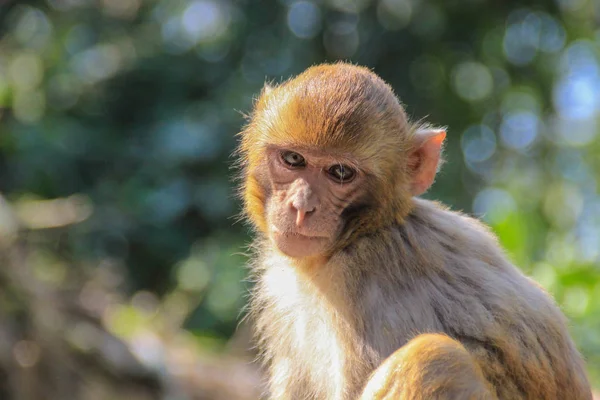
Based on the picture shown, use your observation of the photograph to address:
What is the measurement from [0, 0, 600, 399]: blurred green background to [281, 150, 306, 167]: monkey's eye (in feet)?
16.3

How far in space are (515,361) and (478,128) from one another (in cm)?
893

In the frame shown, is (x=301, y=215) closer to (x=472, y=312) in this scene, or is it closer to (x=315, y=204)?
(x=315, y=204)

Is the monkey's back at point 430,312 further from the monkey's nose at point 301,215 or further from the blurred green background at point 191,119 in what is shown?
the blurred green background at point 191,119

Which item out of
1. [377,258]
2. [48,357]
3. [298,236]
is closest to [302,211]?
[298,236]

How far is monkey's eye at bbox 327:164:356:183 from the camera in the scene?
13.5 feet

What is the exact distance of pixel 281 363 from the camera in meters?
4.73

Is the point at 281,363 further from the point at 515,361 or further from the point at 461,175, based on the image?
the point at 461,175

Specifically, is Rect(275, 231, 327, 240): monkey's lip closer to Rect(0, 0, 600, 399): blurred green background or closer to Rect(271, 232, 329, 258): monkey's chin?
Rect(271, 232, 329, 258): monkey's chin

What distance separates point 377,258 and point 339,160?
0.56 metres

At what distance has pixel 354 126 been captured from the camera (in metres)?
4.08

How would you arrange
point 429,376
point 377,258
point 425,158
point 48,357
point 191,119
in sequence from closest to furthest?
point 429,376
point 377,258
point 425,158
point 48,357
point 191,119

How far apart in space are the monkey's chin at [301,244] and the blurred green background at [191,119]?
4.98 metres

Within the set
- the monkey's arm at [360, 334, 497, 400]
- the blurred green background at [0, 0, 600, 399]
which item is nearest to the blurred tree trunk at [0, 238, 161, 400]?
the blurred green background at [0, 0, 600, 399]

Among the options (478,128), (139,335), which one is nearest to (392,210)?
(139,335)
